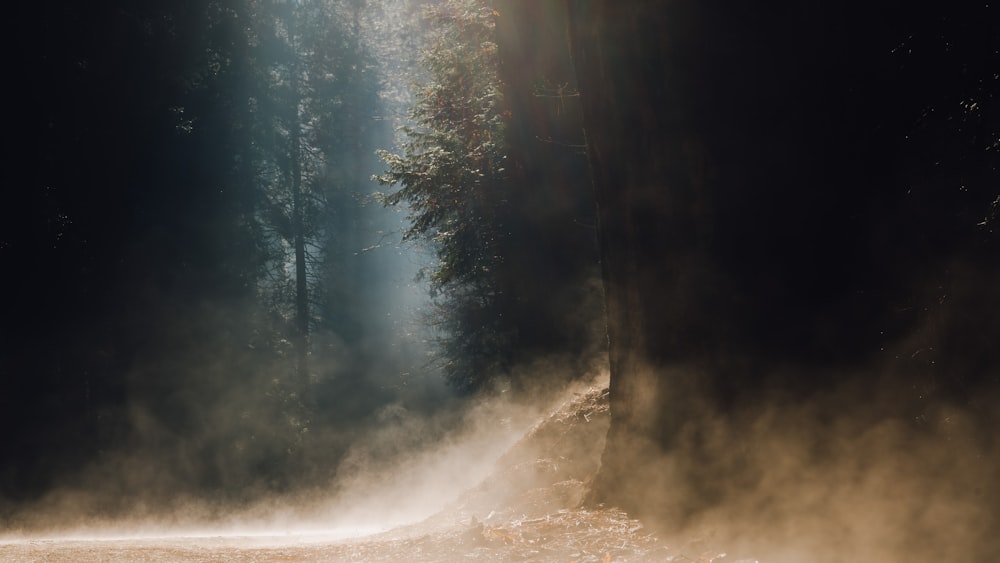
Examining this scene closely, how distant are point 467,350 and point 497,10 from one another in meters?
10.7

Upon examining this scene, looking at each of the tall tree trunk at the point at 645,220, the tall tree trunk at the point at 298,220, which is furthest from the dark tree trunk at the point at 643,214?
the tall tree trunk at the point at 298,220

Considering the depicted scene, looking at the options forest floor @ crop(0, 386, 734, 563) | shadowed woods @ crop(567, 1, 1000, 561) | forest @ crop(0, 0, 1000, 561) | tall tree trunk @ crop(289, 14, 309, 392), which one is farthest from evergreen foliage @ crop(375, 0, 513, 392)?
shadowed woods @ crop(567, 1, 1000, 561)

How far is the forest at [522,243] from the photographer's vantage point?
4895 mm

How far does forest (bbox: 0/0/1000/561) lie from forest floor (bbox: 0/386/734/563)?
48 centimetres

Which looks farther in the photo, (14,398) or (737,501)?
(14,398)

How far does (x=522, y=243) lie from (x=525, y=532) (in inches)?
574

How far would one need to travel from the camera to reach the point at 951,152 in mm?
4883

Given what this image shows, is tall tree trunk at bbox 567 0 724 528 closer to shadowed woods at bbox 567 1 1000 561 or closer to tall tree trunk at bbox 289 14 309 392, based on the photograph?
shadowed woods at bbox 567 1 1000 561

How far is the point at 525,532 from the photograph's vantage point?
5746mm

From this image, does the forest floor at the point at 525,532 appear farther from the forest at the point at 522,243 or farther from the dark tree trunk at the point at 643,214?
the dark tree trunk at the point at 643,214

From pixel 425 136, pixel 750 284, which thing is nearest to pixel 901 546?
pixel 750 284

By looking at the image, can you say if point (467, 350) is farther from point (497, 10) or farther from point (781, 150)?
point (781, 150)

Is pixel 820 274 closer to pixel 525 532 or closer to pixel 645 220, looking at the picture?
pixel 645 220

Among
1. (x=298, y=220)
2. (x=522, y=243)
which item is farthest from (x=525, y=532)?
(x=298, y=220)
